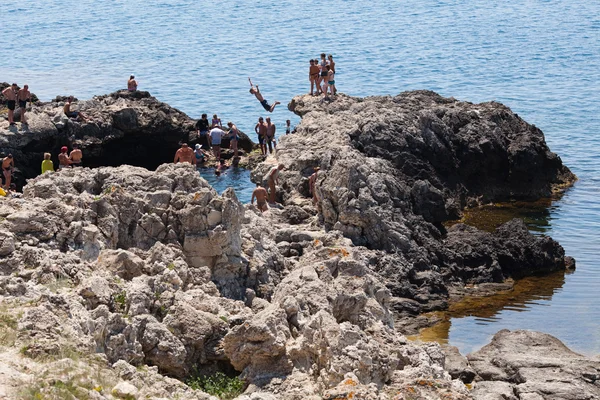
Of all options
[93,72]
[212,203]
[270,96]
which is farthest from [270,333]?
[93,72]

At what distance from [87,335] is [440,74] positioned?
46904 millimetres

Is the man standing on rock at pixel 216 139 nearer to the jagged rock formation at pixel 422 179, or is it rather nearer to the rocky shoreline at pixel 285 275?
the jagged rock formation at pixel 422 179

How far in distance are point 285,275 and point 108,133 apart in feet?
63.8

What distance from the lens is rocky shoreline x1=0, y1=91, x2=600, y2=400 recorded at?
40.5 ft

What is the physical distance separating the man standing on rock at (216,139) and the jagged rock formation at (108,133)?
29.8 inches

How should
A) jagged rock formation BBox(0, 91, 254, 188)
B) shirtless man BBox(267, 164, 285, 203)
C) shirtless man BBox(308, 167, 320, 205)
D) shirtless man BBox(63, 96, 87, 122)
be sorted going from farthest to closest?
1. shirtless man BBox(63, 96, 87, 122)
2. jagged rock formation BBox(0, 91, 254, 188)
3. shirtless man BBox(267, 164, 285, 203)
4. shirtless man BBox(308, 167, 320, 205)

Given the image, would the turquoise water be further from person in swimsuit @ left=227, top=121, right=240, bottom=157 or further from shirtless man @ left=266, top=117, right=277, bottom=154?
shirtless man @ left=266, top=117, right=277, bottom=154

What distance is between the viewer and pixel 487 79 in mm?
54688

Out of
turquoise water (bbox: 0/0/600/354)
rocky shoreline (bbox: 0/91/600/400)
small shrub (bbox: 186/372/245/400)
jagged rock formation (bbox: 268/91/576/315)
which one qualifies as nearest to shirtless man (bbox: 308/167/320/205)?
rocky shoreline (bbox: 0/91/600/400)

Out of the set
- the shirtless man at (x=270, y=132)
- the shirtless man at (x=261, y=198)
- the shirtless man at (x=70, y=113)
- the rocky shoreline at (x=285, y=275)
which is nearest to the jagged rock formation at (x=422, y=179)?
the rocky shoreline at (x=285, y=275)

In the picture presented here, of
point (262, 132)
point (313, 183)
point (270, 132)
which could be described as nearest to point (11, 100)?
point (262, 132)

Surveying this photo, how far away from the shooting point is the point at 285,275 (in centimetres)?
1873

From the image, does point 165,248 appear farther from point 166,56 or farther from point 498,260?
point 166,56

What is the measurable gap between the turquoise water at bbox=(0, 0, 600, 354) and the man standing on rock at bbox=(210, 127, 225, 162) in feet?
25.5
